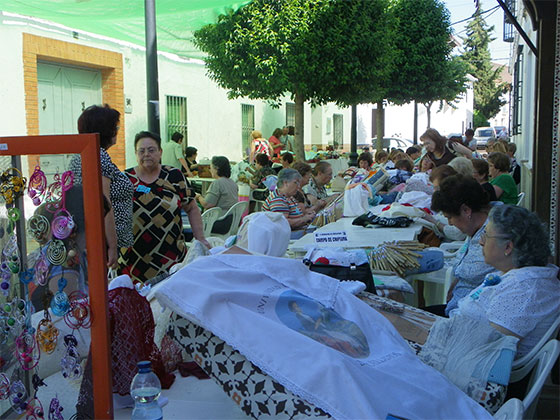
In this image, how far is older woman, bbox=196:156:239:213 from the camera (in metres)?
7.71

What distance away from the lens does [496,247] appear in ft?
9.24

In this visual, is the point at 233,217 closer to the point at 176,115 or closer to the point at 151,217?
the point at 151,217

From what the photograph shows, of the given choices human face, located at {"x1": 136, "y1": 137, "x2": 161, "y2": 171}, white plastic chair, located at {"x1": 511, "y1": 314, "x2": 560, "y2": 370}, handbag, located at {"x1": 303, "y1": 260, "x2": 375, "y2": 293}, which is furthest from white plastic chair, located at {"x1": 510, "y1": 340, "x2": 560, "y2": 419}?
human face, located at {"x1": 136, "y1": 137, "x2": 161, "y2": 171}

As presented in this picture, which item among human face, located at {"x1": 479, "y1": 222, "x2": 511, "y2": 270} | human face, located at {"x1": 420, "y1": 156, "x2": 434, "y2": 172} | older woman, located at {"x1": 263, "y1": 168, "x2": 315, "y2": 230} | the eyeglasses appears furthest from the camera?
human face, located at {"x1": 420, "y1": 156, "x2": 434, "y2": 172}

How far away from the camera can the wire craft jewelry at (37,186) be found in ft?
5.63

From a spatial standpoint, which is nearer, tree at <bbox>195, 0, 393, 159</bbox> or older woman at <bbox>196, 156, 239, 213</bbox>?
older woman at <bbox>196, 156, 239, 213</bbox>

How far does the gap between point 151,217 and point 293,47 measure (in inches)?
327

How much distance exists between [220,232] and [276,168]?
4198 millimetres

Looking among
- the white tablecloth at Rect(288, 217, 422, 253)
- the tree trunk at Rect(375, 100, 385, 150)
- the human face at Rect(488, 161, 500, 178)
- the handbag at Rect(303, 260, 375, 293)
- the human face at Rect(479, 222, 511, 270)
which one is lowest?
the white tablecloth at Rect(288, 217, 422, 253)

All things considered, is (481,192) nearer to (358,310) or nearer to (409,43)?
(358,310)

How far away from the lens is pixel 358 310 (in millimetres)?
2148

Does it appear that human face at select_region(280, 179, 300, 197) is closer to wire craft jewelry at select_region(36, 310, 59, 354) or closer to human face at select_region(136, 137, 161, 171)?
human face at select_region(136, 137, 161, 171)

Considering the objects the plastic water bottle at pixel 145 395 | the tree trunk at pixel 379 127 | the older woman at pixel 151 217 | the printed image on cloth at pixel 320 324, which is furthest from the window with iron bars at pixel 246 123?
the plastic water bottle at pixel 145 395

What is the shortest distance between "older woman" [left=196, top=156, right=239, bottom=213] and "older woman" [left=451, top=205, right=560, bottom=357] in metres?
5.08
